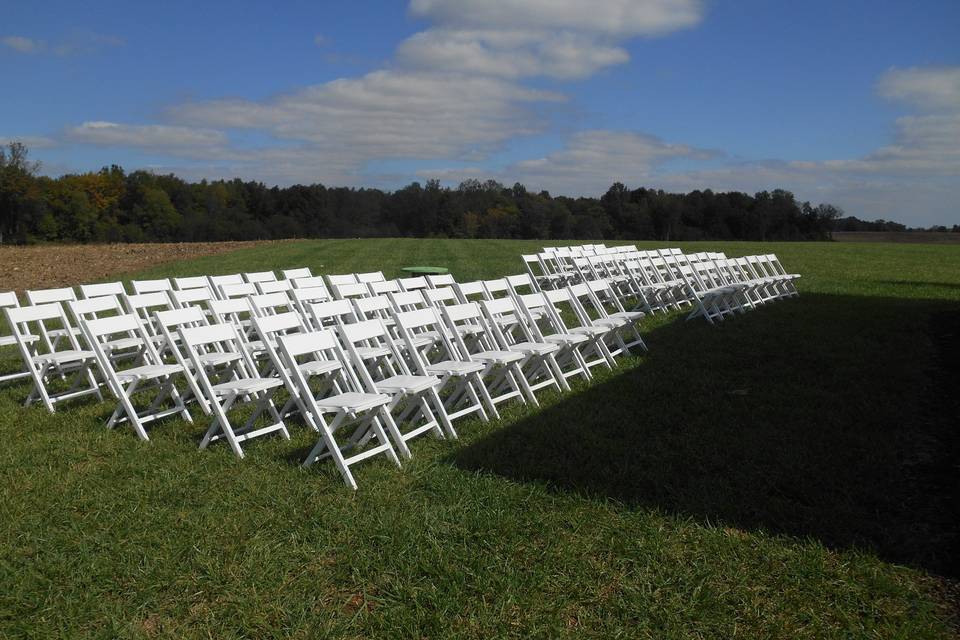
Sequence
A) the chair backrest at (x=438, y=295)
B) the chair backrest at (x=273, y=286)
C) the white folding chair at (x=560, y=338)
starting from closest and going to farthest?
the chair backrest at (x=438, y=295)
the white folding chair at (x=560, y=338)
the chair backrest at (x=273, y=286)

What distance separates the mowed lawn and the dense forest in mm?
50293

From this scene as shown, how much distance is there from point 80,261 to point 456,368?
21.1 metres

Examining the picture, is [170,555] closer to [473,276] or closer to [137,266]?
[473,276]

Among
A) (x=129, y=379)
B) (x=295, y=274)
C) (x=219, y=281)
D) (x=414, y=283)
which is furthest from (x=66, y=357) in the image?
(x=295, y=274)

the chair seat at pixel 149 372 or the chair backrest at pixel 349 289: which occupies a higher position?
the chair backrest at pixel 349 289

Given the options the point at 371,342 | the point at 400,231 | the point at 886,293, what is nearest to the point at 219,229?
the point at 400,231

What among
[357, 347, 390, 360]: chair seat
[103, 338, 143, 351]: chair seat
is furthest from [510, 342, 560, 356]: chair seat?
[103, 338, 143, 351]: chair seat

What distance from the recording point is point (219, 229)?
189 feet

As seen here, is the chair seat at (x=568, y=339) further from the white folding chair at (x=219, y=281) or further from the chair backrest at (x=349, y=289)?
the white folding chair at (x=219, y=281)

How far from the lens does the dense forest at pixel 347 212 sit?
5353 cm

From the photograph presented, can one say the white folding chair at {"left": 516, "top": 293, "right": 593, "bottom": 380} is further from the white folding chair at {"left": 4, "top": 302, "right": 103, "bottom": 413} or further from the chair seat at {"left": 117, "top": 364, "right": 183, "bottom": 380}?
the white folding chair at {"left": 4, "top": 302, "right": 103, "bottom": 413}

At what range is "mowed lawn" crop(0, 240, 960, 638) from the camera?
134 inches

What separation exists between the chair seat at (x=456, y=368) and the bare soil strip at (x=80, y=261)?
14370 millimetres

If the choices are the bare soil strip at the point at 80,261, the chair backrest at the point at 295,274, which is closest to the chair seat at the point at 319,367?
the chair backrest at the point at 295,274
